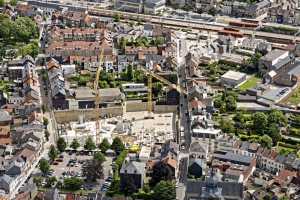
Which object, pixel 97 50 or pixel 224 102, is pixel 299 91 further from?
pixel 97 50

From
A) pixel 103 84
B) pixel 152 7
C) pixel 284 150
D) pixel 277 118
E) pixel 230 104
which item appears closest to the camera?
pixel 284 150

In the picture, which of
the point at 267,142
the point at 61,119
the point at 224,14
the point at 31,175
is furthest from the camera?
the point at 224,14

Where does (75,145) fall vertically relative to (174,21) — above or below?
below

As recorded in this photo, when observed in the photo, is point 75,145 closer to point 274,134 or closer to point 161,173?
point 161,173

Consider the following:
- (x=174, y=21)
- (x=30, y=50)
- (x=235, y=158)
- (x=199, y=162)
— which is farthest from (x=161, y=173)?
(x=174, y=21)

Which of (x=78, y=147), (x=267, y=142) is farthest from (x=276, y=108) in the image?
(x=78, y=147)

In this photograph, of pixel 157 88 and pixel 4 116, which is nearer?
pixel 4 116

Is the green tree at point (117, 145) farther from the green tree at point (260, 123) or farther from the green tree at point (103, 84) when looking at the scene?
the green tree at point (103, 84)
